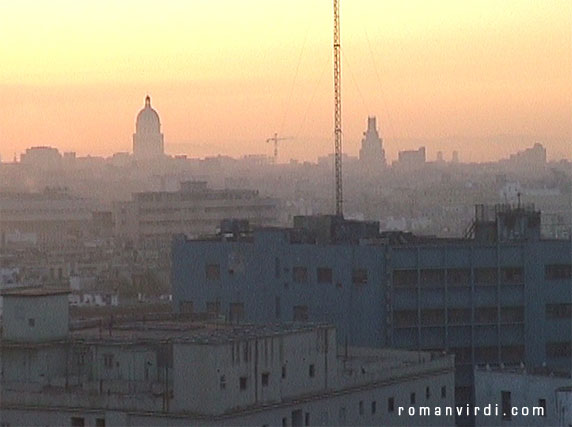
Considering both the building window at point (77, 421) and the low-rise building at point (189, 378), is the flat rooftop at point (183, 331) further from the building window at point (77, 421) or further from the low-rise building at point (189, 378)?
the building window at point (77, 421)

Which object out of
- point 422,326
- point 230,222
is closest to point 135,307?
point 230,222

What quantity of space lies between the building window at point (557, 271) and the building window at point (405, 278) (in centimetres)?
289

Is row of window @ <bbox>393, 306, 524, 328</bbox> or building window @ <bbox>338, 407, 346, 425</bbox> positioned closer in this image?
building window @ <bbox>338, 407, 346, 425</bbox>

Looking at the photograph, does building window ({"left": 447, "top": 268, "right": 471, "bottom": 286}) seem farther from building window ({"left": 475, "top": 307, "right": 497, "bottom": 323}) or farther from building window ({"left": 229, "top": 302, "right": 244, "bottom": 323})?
building window ({"left": 229, "top": 302, "right": 244, "bottom": 323})

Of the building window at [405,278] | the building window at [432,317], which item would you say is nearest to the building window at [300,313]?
the building window at [405,278]

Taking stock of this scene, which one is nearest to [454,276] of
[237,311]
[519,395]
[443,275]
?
[443,275]

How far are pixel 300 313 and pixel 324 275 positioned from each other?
3.01ft

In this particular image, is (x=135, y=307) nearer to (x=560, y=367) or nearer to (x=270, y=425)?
(x=560, y=367)

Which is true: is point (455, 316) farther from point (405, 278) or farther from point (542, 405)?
point (542, 405)

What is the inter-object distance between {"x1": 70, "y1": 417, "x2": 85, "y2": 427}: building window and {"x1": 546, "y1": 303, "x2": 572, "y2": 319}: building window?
16.4 m

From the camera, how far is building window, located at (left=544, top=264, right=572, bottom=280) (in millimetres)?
40031

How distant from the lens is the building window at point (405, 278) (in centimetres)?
3884

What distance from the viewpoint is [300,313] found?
39.8 metres

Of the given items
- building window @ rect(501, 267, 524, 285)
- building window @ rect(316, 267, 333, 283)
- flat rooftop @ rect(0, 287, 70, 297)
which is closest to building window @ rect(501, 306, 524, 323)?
building window @ rect(501, 267, 524, 285)
